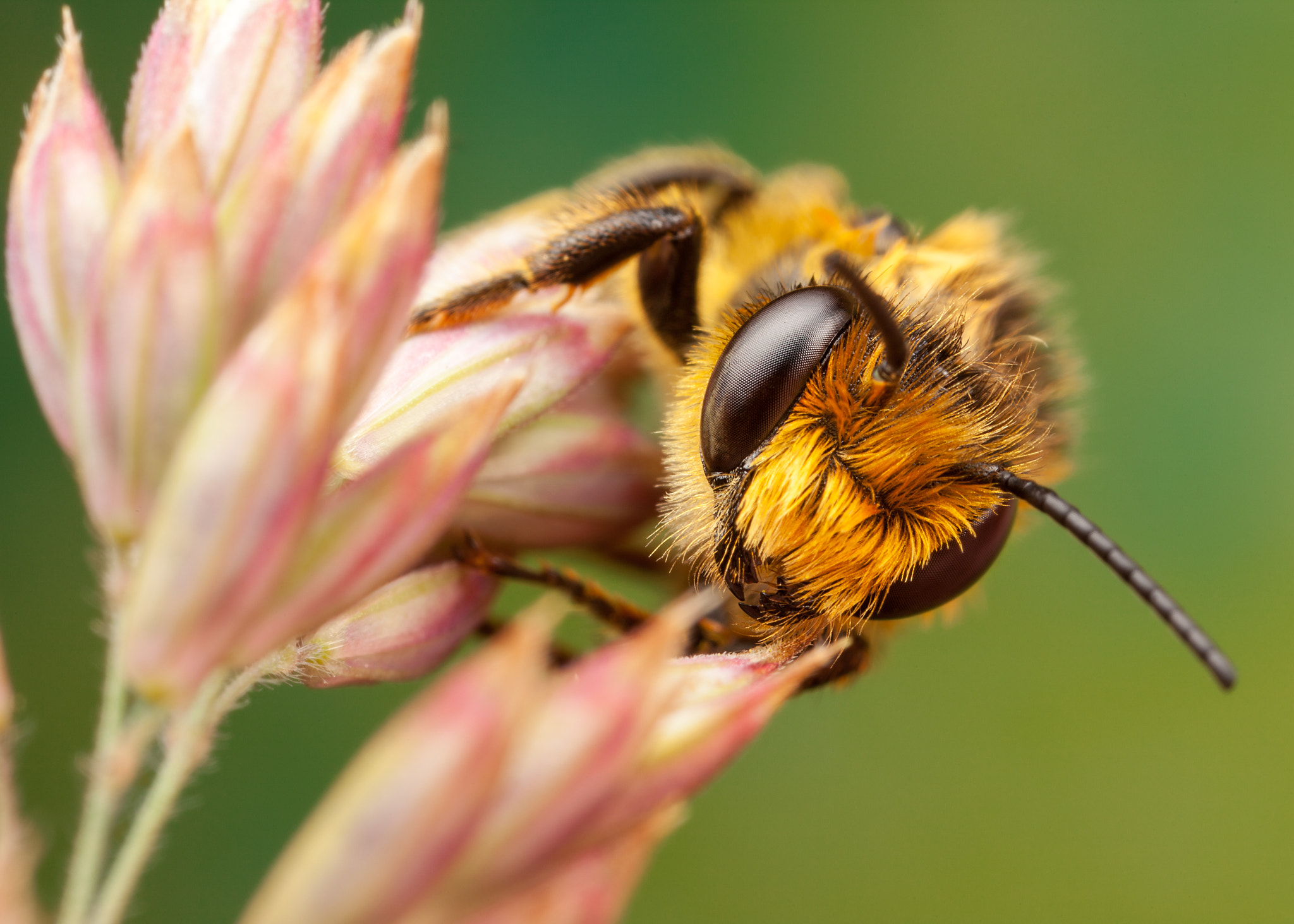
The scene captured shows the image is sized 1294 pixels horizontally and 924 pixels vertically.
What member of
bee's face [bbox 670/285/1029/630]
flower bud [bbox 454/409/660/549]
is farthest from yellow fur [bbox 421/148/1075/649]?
flower bud [bbox 454/409/660/549]

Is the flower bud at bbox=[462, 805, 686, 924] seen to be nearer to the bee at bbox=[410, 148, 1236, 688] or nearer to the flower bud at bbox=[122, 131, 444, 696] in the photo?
the flower bud at bbox=[122, 131, 444, 696]

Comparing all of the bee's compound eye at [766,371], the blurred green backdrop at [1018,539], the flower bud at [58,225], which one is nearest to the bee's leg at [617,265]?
the bee's compound eye at [766,371]

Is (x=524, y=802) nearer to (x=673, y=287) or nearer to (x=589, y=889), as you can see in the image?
A: (x=589, y=889)

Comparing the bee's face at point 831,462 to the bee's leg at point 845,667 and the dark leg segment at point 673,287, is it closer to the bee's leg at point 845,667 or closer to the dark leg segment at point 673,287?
the bee's leg at point 845,667

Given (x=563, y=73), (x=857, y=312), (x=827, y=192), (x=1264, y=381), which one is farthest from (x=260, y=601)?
(x=1264, y=381)

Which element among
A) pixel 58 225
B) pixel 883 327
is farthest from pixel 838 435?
pixel 58 225

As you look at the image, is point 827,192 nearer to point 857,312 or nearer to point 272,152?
point 857,312
